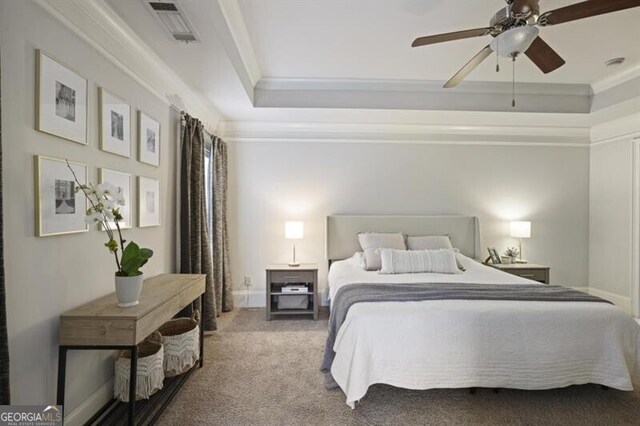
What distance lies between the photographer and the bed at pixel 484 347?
211cm

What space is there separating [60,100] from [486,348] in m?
2.88

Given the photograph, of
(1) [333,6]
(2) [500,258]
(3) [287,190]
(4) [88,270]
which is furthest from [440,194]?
(4) [88,270]

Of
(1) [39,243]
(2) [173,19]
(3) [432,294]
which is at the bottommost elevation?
(3) [432,294]

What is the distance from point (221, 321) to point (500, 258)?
373 centimetres

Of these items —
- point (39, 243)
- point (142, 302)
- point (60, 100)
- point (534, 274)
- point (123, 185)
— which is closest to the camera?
point (39, 243)

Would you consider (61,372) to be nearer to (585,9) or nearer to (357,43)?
(357,43)

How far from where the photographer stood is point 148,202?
2.71 meters

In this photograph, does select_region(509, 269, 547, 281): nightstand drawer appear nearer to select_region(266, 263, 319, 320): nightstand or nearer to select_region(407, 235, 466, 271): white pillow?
select_region(407, 235, 466, 271): white pillow

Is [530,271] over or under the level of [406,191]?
under

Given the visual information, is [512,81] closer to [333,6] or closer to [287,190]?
[333,6]

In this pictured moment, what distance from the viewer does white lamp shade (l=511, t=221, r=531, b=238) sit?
4367 mm

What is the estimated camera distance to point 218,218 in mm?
3982

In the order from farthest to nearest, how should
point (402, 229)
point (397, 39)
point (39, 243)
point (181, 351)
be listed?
point (402, 229) → point (397, 39) → point (181, 351) → point (39, 243)

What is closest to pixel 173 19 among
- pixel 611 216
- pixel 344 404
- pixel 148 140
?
pixel 148 140
